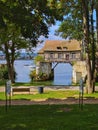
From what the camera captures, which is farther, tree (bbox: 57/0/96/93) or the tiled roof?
the tiled roof

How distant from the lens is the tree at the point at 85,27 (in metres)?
34.4

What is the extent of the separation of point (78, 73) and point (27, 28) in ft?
150

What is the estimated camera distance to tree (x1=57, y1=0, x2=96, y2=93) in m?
34.4

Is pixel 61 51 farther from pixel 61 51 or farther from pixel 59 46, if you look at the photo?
pixel 59 46

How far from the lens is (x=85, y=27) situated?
34.4m
